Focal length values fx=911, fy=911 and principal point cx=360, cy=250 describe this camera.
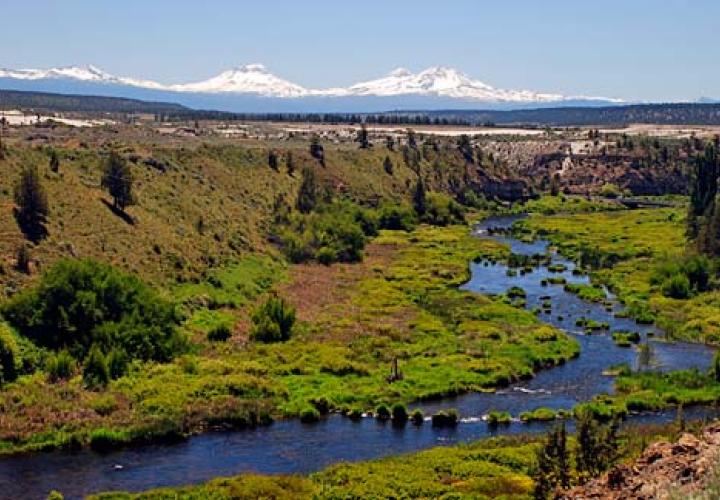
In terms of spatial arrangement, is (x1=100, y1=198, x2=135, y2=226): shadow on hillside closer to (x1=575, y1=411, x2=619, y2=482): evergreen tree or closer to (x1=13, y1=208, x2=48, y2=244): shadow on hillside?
(x1=13, y1=208, x2=48, y2=244): shadow on hillside

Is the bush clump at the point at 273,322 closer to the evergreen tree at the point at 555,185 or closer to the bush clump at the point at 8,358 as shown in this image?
the bush clump at the point at 8,358

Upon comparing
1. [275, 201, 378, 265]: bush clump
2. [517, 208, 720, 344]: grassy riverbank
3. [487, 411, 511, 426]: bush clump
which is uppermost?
[275, 201, 378, 265]: bush clump

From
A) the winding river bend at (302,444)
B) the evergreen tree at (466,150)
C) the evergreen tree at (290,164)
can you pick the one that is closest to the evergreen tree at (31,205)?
the winding river bend at (302,444)

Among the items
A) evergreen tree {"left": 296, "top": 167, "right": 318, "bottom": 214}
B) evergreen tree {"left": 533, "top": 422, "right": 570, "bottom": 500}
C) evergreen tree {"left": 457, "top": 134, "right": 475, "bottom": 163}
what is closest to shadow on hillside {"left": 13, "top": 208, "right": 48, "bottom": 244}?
evergreen tree {"left": 296, "top": 167, "right": 318, "bottom": 214}

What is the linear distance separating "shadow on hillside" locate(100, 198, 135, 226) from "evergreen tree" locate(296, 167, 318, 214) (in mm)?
Answer: 34311

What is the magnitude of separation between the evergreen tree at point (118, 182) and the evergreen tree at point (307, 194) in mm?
32925

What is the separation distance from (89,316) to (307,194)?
64296 mm

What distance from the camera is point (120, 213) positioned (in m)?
87.8

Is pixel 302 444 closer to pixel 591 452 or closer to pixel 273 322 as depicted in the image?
pixel 591 452

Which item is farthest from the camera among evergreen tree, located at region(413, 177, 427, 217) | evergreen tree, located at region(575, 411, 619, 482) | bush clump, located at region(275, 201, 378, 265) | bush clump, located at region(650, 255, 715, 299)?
evergreen tree, located at region(413, 177, 427, 217)

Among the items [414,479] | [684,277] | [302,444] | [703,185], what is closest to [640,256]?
[703,185]

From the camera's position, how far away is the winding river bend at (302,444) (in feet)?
145

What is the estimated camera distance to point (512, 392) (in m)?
59.2

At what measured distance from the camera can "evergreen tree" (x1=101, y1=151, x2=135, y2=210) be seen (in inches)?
3511
